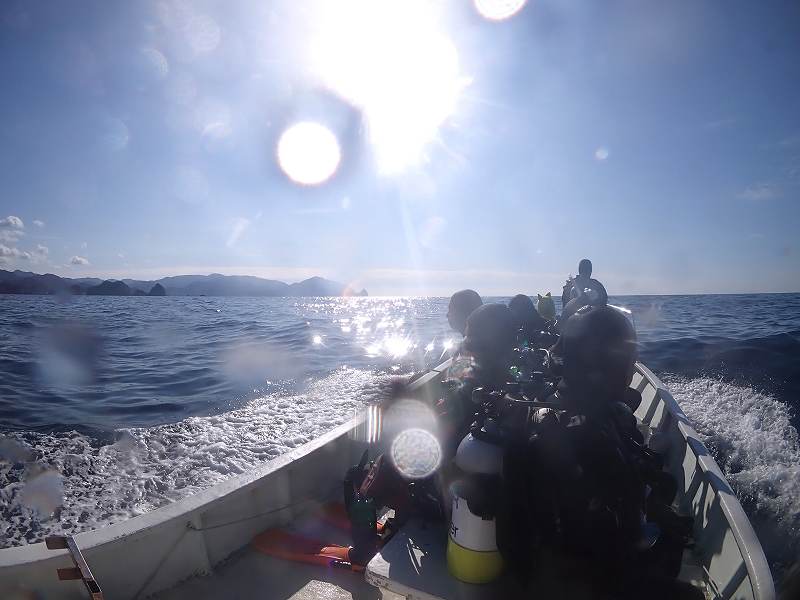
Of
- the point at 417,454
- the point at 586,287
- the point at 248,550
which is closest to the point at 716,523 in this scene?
the point at 417,454

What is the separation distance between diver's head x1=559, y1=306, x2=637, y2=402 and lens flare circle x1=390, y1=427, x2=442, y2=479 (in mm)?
988

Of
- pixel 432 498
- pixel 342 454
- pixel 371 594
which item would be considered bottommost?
pixel 371 594

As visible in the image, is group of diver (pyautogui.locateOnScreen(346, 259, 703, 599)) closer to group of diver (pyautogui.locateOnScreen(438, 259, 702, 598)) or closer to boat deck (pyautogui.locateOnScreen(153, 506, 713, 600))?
group of diver (pyautogui.locateOnScreen(438, 259, 702, 598))

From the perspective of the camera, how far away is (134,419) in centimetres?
748

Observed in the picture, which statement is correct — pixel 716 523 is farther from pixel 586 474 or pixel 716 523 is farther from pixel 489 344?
pixel 489 344

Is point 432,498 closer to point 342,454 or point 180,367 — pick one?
point 342,454

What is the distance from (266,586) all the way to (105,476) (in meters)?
3.96

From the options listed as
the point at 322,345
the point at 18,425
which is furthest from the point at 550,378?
the point at 322,345

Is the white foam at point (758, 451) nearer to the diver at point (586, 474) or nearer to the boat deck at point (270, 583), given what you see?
the diver at point (586, 474)

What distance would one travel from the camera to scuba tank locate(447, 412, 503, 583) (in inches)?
78.2

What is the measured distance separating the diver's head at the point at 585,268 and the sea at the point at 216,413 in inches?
37.8

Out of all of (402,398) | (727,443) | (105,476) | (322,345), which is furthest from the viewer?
(322,345)

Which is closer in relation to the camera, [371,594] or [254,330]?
[371,594]

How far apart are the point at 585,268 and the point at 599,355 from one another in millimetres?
5227
